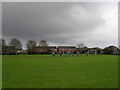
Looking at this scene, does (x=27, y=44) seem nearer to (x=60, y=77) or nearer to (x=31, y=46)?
(x=31, y=46)

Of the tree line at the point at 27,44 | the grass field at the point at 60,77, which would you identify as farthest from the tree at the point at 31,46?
the grass field at the point at 60,77

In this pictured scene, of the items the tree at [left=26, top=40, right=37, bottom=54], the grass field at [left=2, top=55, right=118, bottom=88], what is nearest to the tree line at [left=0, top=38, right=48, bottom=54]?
the tree at [left=26, top=40, right=37, bottom=54]

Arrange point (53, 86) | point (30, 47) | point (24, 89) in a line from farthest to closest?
point (30, 47) → point (53, 86) → point (24, 89)

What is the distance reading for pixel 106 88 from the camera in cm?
637

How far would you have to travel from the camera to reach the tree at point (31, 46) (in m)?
91.0

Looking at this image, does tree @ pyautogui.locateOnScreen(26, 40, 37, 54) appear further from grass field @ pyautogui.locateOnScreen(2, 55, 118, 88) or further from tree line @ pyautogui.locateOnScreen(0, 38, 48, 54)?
grass field @ pyautogui.locateOnScreen(2, 55, 118, 88)

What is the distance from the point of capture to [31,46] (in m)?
96.5

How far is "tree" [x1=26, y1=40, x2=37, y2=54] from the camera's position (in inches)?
3583

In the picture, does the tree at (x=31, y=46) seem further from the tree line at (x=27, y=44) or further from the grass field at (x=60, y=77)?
the grass field at (x=60, y=77)

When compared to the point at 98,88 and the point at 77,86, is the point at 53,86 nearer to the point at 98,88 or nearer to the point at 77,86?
the point at 77,86

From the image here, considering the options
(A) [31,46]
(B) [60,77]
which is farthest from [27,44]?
(B) [60,77]

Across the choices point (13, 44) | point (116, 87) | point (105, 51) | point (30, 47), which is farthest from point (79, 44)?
point (116, 87)

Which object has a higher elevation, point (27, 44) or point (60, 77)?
point (27, 44)

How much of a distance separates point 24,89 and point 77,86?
2.62m
